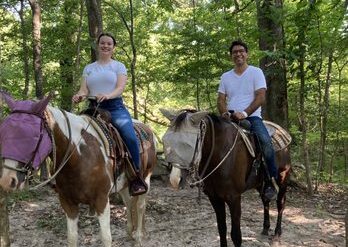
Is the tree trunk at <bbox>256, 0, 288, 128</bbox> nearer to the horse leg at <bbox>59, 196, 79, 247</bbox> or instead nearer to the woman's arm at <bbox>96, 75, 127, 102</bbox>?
the woman's arm at <bbox>96, 75, 127, 102</bbox>

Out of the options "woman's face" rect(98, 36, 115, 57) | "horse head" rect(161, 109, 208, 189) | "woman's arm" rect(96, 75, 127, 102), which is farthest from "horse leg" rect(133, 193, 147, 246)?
"woman's face" rect(98, 36, 115, 57)

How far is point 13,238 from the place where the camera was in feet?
18.8

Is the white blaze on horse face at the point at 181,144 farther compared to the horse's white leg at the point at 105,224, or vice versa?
the horse's white leg at the point at 105,224

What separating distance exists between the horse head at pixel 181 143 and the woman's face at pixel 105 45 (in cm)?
136

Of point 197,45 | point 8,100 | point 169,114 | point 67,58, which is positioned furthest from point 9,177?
point 67,58

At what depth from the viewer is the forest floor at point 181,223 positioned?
18.5 feet

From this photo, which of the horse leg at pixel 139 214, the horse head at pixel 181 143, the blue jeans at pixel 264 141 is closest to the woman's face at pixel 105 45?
the horse head at pixel 181 143

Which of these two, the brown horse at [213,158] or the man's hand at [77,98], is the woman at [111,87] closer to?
the man's hand at [77,98]

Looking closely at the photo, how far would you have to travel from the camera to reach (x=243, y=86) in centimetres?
473

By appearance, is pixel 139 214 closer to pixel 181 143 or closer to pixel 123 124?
pixel 123 124

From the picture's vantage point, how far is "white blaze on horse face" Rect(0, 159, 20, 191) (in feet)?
10.1

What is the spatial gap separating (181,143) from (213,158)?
0.66 m

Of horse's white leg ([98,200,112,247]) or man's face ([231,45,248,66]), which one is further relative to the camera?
man's face ([231,45,248,66])

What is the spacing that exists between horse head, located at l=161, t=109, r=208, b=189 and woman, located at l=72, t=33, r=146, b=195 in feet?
2.95
